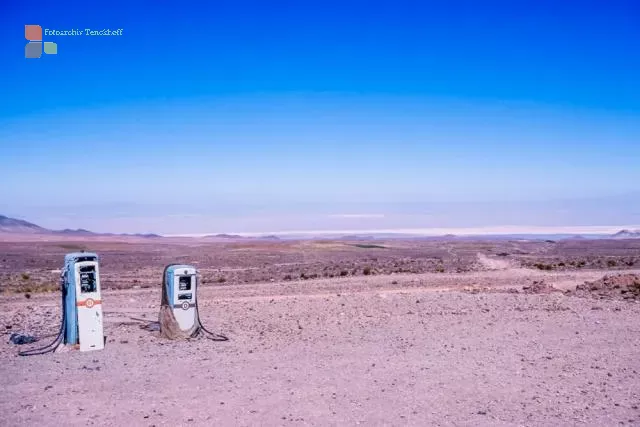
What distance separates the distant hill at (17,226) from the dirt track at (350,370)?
170705 mm

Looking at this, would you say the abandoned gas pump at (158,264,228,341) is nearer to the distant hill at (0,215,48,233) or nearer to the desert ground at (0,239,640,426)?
the desert ground at (0,239,640,426)

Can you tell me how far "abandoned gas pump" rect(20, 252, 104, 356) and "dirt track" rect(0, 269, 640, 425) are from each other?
1.77 ft

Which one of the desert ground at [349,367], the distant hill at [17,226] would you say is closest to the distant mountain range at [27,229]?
the distant hill at [17,226]

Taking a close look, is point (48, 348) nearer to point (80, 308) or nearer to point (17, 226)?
point (80, 308)

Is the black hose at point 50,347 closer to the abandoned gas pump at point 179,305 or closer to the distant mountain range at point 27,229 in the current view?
the abandoned gas pump at point 179,305

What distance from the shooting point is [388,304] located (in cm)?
1895

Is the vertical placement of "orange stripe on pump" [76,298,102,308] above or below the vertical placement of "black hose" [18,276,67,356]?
above

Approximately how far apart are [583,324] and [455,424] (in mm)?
8706

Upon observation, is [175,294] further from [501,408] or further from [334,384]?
[501,408]

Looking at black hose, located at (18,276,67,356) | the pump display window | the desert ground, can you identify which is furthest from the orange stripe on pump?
the desert ground

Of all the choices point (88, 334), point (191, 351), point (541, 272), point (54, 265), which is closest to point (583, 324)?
point (191, 351)

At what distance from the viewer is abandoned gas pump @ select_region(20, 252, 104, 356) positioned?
38.2ft

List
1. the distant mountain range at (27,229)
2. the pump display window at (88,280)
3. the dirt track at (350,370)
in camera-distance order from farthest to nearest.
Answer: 1. the distant mountain range at (27,229)
2. the pump display window at (88,280)
3. the dirt track at (350,370)

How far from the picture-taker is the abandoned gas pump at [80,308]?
11633 mm
